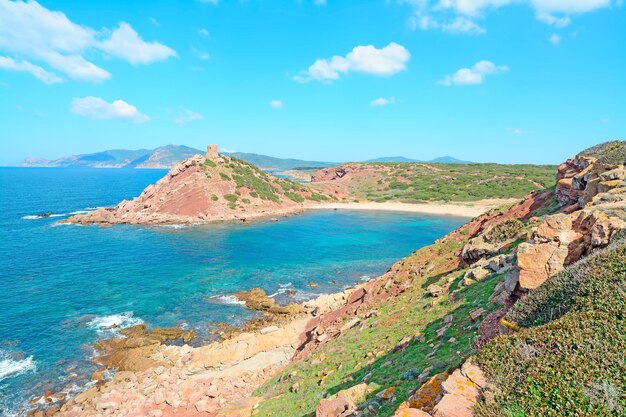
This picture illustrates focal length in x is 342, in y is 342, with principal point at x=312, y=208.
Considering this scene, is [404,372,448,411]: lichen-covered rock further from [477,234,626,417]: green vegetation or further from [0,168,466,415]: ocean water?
[0,168,466,415]: ocean water

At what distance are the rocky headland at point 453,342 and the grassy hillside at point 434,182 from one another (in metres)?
101

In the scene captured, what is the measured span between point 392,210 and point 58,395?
346ft

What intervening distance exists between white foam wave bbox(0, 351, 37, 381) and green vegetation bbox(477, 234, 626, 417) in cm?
3397

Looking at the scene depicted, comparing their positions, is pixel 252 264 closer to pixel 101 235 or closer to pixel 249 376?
pixel 249 376

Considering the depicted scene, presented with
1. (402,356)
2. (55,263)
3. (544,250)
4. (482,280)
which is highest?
(544,250)

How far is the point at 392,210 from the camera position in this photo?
118500 millimetres

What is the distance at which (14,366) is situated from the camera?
2741cm

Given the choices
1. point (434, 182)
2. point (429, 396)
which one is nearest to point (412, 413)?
point (429, 396)

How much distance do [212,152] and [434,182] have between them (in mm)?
96204

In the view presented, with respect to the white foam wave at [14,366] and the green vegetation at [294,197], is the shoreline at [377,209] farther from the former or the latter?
the white foam wave at [14,366]

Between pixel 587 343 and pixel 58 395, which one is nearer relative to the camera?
pixel 587 343

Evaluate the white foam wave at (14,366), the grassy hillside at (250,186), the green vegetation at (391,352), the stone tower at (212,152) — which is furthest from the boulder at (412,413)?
the stone tower at (212,152)

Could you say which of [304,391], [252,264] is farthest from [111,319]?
[304,391]

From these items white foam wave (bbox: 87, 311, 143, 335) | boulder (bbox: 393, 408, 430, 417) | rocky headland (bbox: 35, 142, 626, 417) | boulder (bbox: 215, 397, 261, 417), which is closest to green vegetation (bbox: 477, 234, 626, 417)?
rocky headland (bbox: 35, 142, 626, 417)
